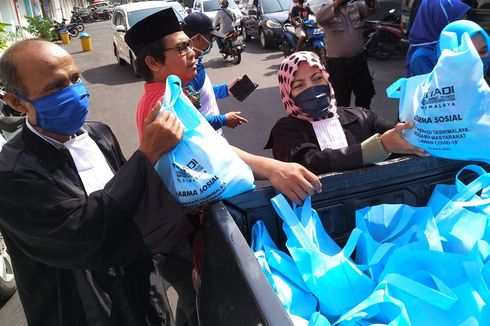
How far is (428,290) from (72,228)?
39.9 inches

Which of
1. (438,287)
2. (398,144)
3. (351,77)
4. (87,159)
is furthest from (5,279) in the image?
(351,77)

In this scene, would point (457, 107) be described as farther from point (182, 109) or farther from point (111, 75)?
point (111, 75)

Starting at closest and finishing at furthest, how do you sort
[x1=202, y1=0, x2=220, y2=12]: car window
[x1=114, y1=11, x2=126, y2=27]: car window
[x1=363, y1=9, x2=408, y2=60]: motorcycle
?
1. [x1=363, y1=9, x2=408, y2=60]: motorcycle
2. [x1=114, y1=11, x2=126, y2=27]: car window
3. [x1=202, y1=0, x2=220, y2=12]: car window

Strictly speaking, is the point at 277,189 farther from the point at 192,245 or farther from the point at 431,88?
the point at 431,88

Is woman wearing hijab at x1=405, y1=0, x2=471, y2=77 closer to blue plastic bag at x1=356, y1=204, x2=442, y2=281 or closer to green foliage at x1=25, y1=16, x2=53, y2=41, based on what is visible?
blue plastic bag at x1=356, y1=204, x2=442, y2=281

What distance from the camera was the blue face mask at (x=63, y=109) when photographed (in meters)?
1.43

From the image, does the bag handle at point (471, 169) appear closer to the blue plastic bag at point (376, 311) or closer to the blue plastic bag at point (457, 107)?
the blue plastic bag at point (457, 107)

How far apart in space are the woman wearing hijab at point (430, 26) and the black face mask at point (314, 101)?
1.50 metres

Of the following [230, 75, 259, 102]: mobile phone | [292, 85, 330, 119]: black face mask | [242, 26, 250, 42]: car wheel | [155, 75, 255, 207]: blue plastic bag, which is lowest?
[242, 26, 250, 42]: car wheel

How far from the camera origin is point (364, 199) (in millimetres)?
1583

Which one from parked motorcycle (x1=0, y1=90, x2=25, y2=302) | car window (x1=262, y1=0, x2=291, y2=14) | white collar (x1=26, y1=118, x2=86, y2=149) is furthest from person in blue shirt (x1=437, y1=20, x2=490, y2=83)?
car window (x1=262, y1=0, x2=291, y2=14)

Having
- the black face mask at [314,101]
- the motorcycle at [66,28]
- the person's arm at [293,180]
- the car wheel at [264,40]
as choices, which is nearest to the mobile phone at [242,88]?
the black face mask at [314,101]

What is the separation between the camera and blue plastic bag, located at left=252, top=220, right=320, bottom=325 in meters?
1.16

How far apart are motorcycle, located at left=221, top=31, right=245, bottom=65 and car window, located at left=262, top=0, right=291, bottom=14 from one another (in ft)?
7.18
